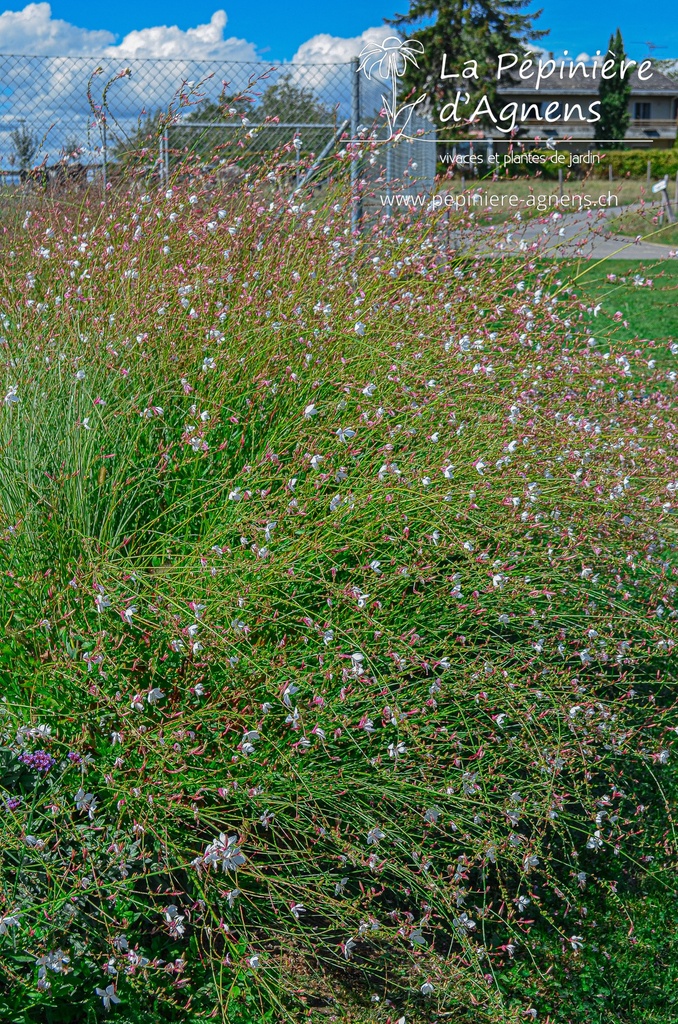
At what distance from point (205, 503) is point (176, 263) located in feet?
4.74

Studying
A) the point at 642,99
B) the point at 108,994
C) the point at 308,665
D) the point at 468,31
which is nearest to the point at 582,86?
the point at 642,99

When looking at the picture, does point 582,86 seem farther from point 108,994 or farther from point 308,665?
point 108,994

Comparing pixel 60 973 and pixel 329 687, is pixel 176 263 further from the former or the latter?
pixel 60 973

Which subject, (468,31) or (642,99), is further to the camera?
(642,99)

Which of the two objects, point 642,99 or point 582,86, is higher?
point 582,86

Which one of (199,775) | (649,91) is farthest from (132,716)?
(649,91)

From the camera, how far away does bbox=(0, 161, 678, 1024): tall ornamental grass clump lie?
2105 millimetres

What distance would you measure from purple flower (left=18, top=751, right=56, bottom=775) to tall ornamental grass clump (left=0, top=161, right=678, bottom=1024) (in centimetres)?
1

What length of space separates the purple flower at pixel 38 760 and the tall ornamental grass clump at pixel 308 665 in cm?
1

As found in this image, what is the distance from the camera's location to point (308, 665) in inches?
95.7

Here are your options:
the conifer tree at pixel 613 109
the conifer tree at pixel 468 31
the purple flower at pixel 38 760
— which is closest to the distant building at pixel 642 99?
the conifer tree at pixel 613 109

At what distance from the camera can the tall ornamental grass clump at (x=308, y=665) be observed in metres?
2.11

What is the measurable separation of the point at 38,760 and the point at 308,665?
0.72 meters

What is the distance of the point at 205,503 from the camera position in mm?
2703
